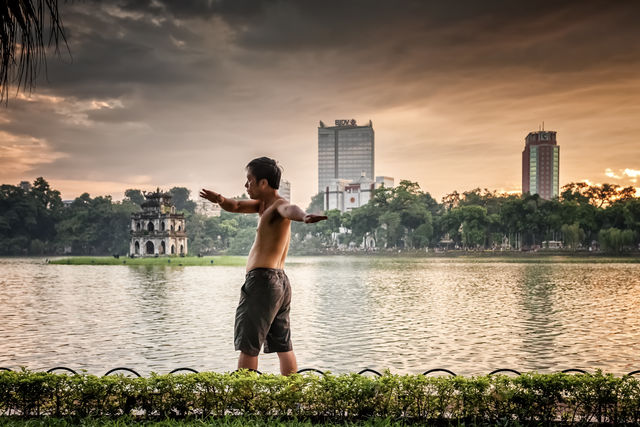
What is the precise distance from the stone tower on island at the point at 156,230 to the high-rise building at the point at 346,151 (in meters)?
107

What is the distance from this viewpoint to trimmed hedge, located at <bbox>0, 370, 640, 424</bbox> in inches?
165

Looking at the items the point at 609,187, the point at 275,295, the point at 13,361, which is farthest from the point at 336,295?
the point at 609,187

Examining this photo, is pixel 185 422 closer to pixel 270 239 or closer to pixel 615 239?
pixel 270 239

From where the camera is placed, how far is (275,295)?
456cm

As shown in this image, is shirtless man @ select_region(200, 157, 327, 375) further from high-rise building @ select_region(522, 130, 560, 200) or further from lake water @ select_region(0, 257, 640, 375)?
high-rise building @ select_region(522, 130, 560, 200)

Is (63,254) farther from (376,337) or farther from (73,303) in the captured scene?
(376,337)

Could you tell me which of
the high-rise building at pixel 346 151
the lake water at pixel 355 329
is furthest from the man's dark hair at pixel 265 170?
the high-rise building at pixel 346 151

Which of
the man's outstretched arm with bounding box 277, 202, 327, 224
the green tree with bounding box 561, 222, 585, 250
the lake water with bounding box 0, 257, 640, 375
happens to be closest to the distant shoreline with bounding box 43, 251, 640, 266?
the green tree with bounding box 561, 222, 585, 250

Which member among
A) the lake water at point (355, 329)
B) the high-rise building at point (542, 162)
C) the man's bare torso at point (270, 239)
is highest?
the high-rise building at point (542, 162)

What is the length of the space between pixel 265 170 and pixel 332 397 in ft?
6.19

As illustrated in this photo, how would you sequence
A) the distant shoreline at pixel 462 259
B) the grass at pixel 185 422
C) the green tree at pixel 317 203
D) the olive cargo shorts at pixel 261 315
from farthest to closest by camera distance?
the green tree at pixel 317 203
the distant shoreline at pixel 462 259
the olive cargo shorts at pixel 261 315
the grass at pixel 185 422

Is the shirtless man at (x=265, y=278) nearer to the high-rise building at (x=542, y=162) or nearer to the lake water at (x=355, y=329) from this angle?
the lake water at (x=355, y=329)

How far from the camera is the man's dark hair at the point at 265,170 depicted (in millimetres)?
4766

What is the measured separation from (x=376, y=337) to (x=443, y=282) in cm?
1399
